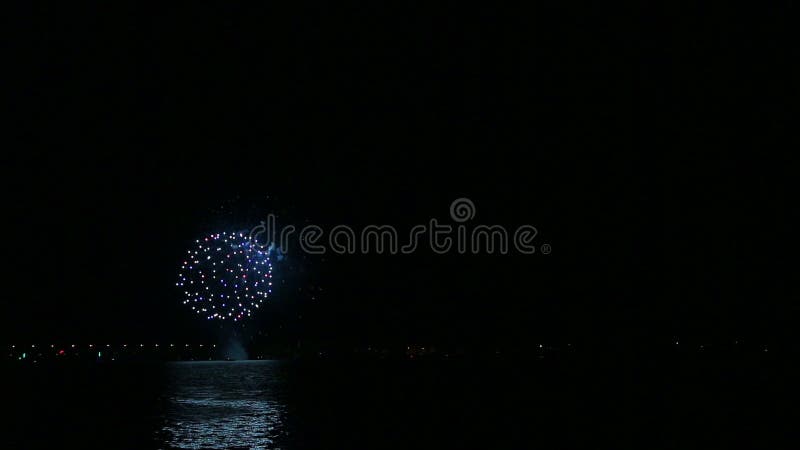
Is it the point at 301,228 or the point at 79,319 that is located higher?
the point at 301,228

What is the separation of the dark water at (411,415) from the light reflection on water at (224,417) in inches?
0.8

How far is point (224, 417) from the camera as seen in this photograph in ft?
36.7

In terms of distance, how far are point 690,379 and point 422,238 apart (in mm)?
32577

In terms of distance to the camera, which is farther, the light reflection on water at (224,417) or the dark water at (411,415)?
the dark water at (411,415)

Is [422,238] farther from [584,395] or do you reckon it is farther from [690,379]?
[584,395]

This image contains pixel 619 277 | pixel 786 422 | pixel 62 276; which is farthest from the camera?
pixel 619 277

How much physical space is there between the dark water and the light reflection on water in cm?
2

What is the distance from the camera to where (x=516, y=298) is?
55000mm

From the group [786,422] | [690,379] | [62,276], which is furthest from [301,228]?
[786,422]

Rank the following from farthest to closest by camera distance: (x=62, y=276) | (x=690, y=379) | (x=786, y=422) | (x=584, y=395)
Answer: (x=62, y=276), (x=690, y=379), (x=584, y=395), (x=786, y=422)

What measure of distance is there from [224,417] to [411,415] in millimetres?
2822

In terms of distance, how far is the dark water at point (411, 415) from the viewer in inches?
358

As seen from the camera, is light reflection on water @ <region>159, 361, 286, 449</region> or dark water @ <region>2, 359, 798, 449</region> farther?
dark water @ <region>2, 359, 798, 449</region>

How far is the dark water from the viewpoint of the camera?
29.8 ft
